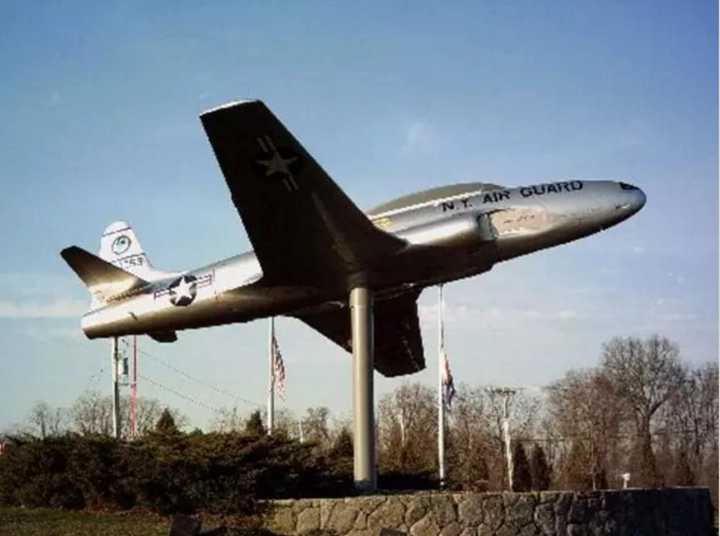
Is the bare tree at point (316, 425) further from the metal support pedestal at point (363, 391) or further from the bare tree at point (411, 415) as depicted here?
the metal support pedestal at point (363, 391)

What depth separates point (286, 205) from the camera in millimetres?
19719

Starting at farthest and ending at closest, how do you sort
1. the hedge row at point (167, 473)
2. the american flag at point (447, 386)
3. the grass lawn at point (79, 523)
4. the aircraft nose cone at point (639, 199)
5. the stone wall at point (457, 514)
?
the american flag at point (447, 386), the aircraft nose cone at point (639, 199), the hedge row at point (167, 473), the grass lawn at point (79, 523), the stone wall at point (457, 514)

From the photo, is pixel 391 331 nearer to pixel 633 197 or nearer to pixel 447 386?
pixel 633 197

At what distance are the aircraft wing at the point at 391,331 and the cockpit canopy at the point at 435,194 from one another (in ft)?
11.5

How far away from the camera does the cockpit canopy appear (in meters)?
21.8

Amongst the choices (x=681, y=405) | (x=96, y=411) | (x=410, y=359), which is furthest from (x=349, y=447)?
(x=96, y=411)

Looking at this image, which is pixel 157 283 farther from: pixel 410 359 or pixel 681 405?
pixel 681 405

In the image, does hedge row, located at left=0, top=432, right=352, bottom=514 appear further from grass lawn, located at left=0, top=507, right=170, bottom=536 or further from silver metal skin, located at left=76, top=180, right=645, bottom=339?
silver metal skin, located at left=76, top=180, right=645, bottom=339

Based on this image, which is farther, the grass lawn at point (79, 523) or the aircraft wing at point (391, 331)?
the aircraft wing at point (391, 331)

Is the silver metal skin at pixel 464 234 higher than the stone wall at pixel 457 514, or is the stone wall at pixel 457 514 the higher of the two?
the silver metal skin at pixel 464 234

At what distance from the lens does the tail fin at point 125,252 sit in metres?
25.6

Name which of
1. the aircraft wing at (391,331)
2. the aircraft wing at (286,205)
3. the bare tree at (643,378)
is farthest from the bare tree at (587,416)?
the aircraft wing at (286,205)

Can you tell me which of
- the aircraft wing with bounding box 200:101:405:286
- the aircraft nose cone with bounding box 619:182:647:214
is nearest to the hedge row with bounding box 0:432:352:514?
the aircraft wing with bounding box 200:101:405:286

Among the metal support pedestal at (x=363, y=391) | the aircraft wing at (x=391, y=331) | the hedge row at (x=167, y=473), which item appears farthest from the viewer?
the aircraft wing at (x=391, y=331)
